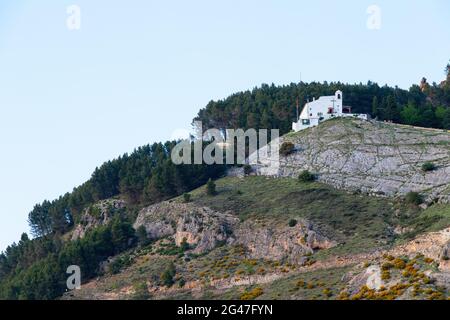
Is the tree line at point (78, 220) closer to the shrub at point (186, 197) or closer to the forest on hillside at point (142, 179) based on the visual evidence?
the forest on hillside at point (142, 179)

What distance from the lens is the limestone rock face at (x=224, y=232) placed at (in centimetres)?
9450

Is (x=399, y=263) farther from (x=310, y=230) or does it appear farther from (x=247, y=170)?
(x=247, y=170)

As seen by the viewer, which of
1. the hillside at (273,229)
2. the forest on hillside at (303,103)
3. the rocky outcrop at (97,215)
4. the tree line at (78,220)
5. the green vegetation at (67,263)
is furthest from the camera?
the forest on hillside at (303,103)

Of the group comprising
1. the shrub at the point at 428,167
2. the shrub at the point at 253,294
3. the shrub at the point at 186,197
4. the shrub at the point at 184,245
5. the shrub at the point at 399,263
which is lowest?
the shrub at the point at 253,294

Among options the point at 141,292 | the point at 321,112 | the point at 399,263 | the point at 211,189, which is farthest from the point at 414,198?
the point at 321,112

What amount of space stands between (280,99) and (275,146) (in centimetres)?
2017

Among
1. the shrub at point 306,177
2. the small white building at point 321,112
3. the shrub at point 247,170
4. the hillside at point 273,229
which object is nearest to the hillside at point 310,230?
the hillside at point 273,229

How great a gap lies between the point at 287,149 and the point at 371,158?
11.5m

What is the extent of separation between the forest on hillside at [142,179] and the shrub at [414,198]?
3254 cm

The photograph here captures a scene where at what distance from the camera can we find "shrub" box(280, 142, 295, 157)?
11828 centimetres

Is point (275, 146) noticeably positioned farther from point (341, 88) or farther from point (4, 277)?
point (4, 277)

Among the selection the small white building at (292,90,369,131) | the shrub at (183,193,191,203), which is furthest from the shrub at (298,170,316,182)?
the small white building at (292,90,369,131)
